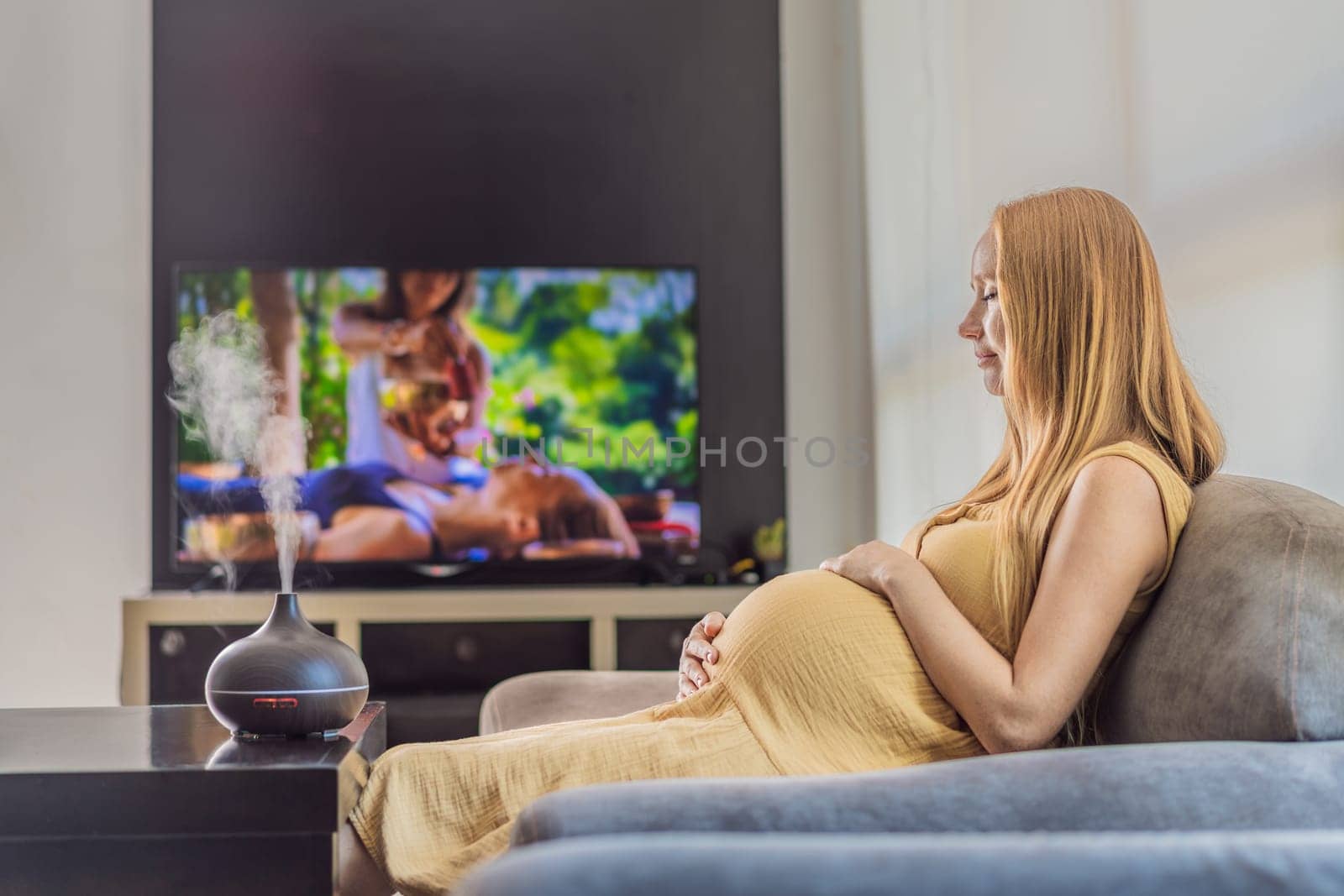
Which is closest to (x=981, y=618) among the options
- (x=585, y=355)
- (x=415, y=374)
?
(x=585, y=355)

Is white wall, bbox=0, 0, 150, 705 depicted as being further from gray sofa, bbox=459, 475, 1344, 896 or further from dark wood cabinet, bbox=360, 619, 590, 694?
gray sofa, bbox=459, 475, 1344, 896

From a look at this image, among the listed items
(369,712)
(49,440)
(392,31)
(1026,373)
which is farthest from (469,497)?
(1026,373)

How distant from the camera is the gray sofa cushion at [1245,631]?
1.02 meters

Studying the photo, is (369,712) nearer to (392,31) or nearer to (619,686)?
(619,686)

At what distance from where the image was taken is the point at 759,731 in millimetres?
1338

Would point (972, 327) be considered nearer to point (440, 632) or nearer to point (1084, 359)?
point (1084, 359)

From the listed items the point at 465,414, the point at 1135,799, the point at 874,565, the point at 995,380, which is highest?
the point at 465,414

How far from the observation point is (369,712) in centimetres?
155

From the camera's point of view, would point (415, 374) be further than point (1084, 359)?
Yes

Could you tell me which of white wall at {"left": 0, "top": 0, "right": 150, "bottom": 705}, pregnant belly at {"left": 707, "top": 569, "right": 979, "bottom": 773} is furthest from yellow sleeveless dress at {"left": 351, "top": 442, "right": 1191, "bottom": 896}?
white wall at {"left": 0, "top": 0, "right": 150, "bottom": 705}

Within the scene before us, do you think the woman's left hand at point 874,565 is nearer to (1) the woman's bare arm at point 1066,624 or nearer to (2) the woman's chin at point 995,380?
(1) the woman's bare arm at point 1066,624

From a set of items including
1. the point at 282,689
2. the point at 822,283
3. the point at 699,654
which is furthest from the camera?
the point at 822,283

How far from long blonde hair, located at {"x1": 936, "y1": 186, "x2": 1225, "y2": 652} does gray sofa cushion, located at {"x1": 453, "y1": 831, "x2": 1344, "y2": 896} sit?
0.74m

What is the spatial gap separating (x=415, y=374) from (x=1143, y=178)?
2.52 meters
